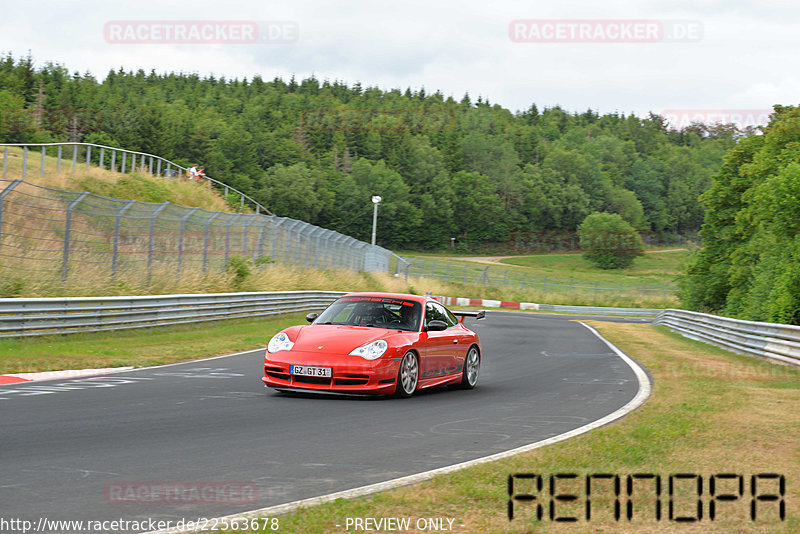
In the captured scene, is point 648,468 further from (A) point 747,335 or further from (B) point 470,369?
(A) point 747,335

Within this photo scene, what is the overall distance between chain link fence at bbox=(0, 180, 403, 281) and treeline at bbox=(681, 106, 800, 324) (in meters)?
16.2

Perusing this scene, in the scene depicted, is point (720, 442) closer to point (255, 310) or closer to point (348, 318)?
point (348, 318)

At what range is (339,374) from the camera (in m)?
10.2

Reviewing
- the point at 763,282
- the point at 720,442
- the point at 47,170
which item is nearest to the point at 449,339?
the point at 720,442

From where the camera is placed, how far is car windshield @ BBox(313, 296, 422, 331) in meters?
11.5

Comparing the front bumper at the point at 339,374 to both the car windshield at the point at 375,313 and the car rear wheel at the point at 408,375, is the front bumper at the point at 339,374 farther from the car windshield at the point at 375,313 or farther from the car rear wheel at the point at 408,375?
the car windshield at the point at 375,313

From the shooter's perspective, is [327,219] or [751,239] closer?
[751,239]

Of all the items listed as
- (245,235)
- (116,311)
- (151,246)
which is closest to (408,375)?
(116,311)

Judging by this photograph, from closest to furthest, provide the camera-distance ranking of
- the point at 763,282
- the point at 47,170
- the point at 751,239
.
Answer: the point at 763,282 → the point at 47,170 → the point at 751,239

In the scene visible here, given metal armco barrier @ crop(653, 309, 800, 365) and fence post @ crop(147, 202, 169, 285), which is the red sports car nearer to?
metal armco barrier @ crop(653, 309, 800, 365)

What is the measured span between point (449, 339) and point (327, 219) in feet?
407

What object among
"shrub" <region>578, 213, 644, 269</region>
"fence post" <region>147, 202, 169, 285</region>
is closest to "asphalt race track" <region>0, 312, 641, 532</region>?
"fence post" <region>147, 202, 169, 285</region>

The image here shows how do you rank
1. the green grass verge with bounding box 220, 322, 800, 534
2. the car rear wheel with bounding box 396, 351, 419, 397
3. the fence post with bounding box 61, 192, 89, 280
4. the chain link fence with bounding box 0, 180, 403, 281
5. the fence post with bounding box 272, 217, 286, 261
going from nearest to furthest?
the green grass verge with bounding box 220, 322, 800, 534
the car rear wheel with bounding box 396, 351, 419, 397
the chain link fence with bounding box 0, 180, 403, 281
the fence post with bounding box 61, 192, 89, 280
the fence post with bounding box 272, 217, 286, 261

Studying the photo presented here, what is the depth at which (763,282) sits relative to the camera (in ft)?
94.3
